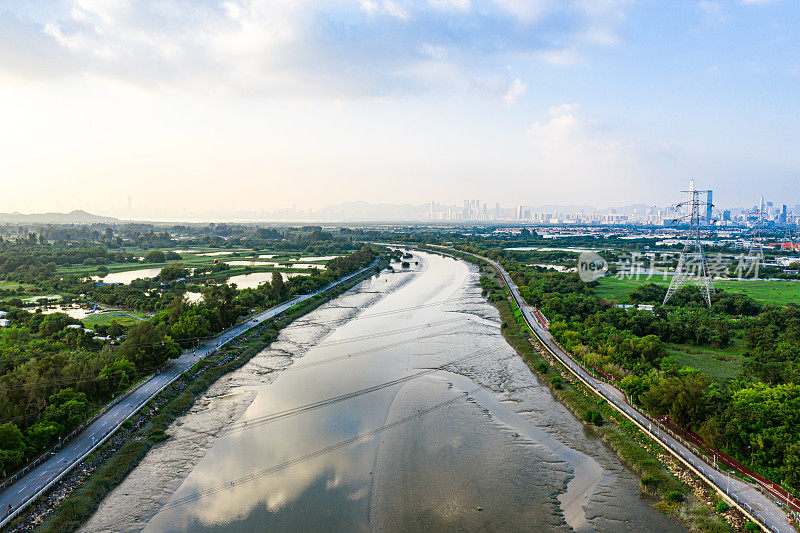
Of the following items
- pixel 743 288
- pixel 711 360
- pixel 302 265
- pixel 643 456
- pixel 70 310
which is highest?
pixel 302 265

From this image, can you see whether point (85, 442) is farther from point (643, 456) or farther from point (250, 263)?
point (250, 263)

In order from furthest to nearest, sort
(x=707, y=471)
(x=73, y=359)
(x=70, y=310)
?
(x=70, y=310), (x=73, y=359), (x=707, y=471)

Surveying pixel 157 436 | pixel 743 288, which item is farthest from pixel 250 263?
pixel 743 288

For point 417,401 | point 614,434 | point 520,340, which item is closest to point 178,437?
point 417,401

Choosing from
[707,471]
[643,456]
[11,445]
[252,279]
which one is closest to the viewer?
[11,445]

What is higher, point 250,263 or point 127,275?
point 250,263

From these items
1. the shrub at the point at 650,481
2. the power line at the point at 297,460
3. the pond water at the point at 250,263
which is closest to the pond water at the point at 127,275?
the pond water at the point at 250,263

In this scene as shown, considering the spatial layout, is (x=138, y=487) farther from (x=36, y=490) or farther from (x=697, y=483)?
(x=697, y=483)
